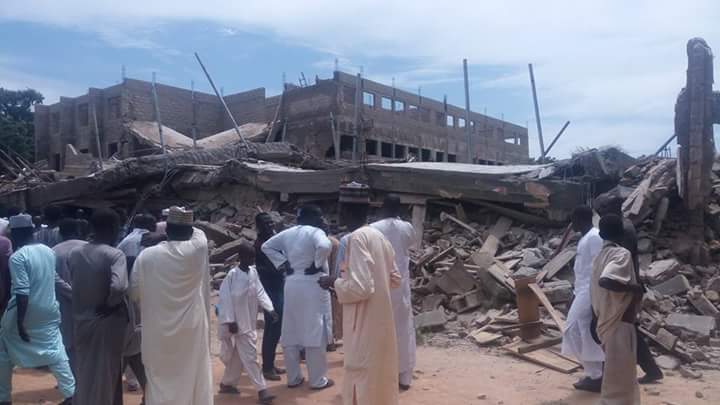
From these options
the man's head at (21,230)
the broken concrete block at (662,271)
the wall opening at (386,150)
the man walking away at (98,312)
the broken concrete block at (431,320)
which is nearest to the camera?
the man walking away at (98,312)

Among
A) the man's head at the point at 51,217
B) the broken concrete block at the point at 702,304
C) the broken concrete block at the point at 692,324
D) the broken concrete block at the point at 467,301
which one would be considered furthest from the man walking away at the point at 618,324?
the man's head at the point at 51,217

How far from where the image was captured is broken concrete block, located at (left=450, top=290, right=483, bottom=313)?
366 inches

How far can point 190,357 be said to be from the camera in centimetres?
444

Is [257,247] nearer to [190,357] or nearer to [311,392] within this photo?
[311,392]

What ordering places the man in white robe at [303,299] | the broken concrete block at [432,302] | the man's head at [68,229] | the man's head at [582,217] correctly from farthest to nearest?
the broken concrete block at [432,302] → the man in white robe at [303,299] → the man's head at [582,217] → the man's head at [68,229]

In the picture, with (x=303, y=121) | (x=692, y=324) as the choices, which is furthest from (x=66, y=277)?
(x=303, y=121)

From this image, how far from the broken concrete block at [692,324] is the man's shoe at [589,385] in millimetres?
2133

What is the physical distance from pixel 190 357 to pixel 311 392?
77.5 inches

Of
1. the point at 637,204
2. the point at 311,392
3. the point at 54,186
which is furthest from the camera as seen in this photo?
the point at 54,186

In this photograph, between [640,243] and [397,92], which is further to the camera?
[397,92]

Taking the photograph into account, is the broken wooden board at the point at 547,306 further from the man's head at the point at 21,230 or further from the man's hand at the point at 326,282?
the man's head at the point at 21,230

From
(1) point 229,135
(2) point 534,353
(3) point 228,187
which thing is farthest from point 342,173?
(1) point 229,135

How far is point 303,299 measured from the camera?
6199mm

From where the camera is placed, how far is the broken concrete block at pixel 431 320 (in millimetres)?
8727
